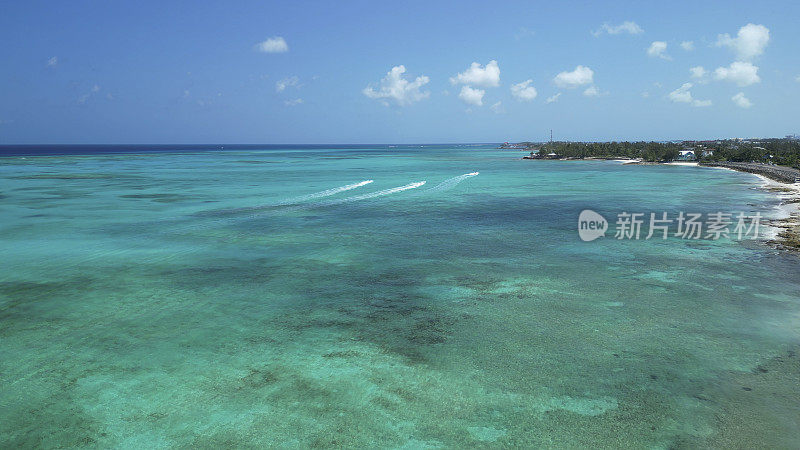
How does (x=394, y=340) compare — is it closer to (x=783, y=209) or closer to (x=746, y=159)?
(x=783, y=209)

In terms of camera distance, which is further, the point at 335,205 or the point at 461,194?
the point at 461,194

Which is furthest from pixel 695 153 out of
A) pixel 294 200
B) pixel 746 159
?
pixel 294 200

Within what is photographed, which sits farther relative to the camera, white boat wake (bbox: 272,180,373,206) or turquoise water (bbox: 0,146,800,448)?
white boat wake (bbox: 272,180,373,206)

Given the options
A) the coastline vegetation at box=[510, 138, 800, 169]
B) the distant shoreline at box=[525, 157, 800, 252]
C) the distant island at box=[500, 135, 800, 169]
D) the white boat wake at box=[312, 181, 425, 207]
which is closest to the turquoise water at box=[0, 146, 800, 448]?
the distant shoreline at box=[525, 157, 800, 252]

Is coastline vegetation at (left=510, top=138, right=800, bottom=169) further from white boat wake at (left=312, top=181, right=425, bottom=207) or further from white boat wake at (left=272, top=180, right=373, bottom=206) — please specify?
white boat wake at (left=272, top=180, right=373, bottom=206)

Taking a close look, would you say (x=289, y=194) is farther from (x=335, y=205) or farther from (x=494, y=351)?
(x=494, y=351)

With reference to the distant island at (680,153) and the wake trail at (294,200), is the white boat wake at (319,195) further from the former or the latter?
the distant island at (680,153)

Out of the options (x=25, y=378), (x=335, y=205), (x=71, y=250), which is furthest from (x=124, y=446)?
(x=335, y=205)

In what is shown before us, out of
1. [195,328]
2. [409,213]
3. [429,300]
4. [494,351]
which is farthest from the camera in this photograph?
[409,213]

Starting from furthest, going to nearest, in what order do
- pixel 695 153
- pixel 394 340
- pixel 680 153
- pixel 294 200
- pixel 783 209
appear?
pixel 680 153 → pixel 695 153 → pixel 294 200 → pixel 783 209 → pixel 394 340
